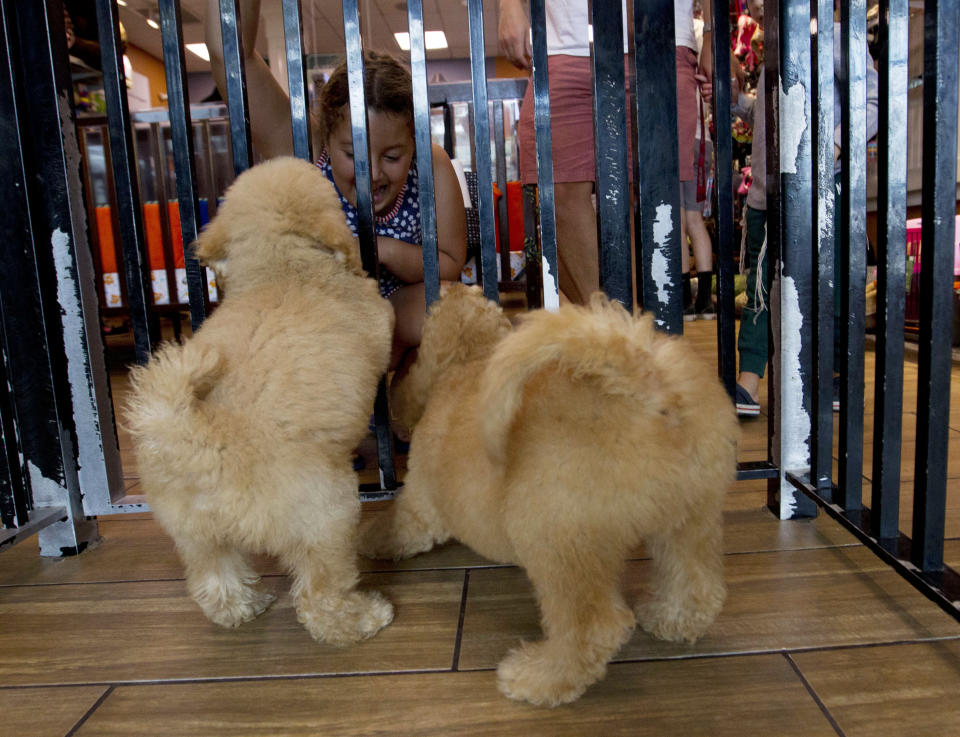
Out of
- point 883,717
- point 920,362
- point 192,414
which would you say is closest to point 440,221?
point 192,414

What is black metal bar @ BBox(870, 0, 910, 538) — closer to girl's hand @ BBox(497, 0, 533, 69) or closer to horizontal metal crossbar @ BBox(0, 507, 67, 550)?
horizontal metal crossbar @ BBox(0, 507, 67, 550)

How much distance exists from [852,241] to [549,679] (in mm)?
865

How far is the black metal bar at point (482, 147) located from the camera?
1.31m

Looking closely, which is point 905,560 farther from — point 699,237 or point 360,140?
point 699,237

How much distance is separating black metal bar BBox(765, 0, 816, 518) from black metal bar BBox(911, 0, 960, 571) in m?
0.41

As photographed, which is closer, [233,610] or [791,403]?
[233,610]

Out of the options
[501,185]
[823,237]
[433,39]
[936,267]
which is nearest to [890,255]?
[936,267]

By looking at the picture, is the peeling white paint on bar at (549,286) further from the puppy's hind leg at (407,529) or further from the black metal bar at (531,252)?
the black metal bar at (531,252)

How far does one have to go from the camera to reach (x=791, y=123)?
1.33 meters

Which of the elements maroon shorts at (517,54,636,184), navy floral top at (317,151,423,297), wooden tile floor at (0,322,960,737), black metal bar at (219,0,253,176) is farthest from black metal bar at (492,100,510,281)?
wooden tile floor at (0,322,960,737)

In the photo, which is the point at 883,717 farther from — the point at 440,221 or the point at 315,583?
the point at 440,221

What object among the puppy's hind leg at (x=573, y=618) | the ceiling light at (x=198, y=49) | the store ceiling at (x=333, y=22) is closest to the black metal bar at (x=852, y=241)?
the puppy's hind leg at (x=573, y=618)

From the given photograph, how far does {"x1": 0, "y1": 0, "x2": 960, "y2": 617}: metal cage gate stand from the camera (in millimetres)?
1272

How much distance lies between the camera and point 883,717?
0.85 metres
